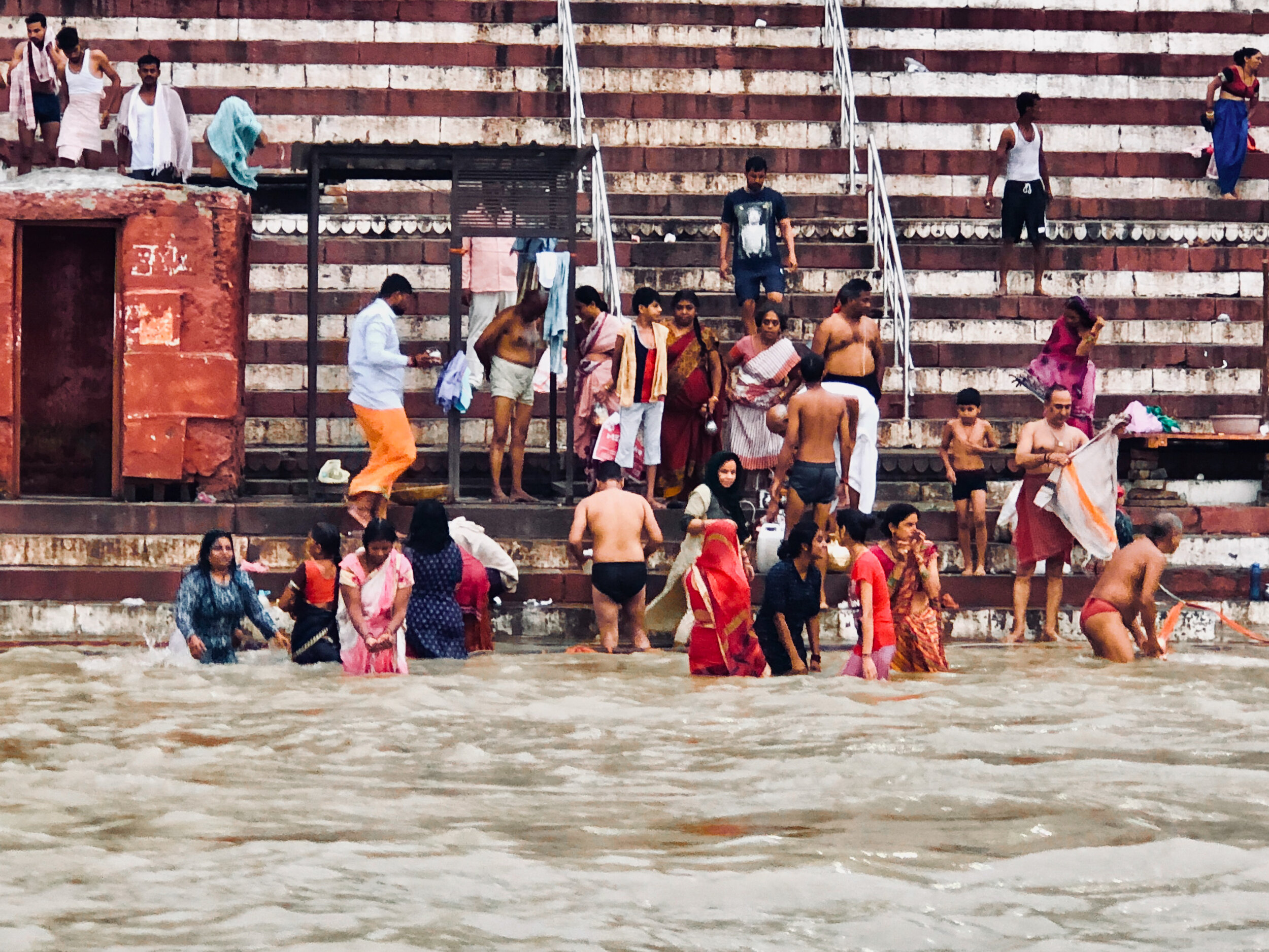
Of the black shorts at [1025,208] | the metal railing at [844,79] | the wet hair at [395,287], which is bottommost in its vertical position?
the wet hair at [395,287]

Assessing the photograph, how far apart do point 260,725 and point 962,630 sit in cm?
447

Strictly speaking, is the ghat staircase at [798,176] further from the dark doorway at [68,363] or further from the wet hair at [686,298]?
the wet hair at [686,298]

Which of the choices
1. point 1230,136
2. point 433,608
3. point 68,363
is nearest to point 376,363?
point 433,608

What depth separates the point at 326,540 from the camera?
1048 centimetres

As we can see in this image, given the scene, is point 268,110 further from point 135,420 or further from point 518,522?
point 518,522

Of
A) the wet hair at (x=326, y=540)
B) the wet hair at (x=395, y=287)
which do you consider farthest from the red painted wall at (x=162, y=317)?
the wet hair at (x=326, y=540)

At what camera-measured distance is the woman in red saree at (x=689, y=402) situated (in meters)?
12.5

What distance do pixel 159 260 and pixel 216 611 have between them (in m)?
3.02

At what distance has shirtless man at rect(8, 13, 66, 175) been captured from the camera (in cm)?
1426

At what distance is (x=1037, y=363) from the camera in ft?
40.4

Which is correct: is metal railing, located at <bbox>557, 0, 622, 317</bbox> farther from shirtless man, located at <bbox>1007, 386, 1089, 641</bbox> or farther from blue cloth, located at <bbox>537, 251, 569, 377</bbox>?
shirtless man, located at <bbox>1007, 386, 1089, 641</bbox>

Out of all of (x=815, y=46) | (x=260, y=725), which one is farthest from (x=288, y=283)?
(x=260, y=725)

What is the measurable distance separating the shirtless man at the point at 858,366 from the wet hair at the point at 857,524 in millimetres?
1043

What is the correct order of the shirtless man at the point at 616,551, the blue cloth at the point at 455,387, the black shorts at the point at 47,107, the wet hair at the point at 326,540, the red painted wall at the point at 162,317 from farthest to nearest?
the black shorts at the point at 47,107, the red painted wall at the point at 162,317, the blue cloth at the point at 455,387, the shirtless man at the point at 616,551, the wet hair at the point at 326,540
